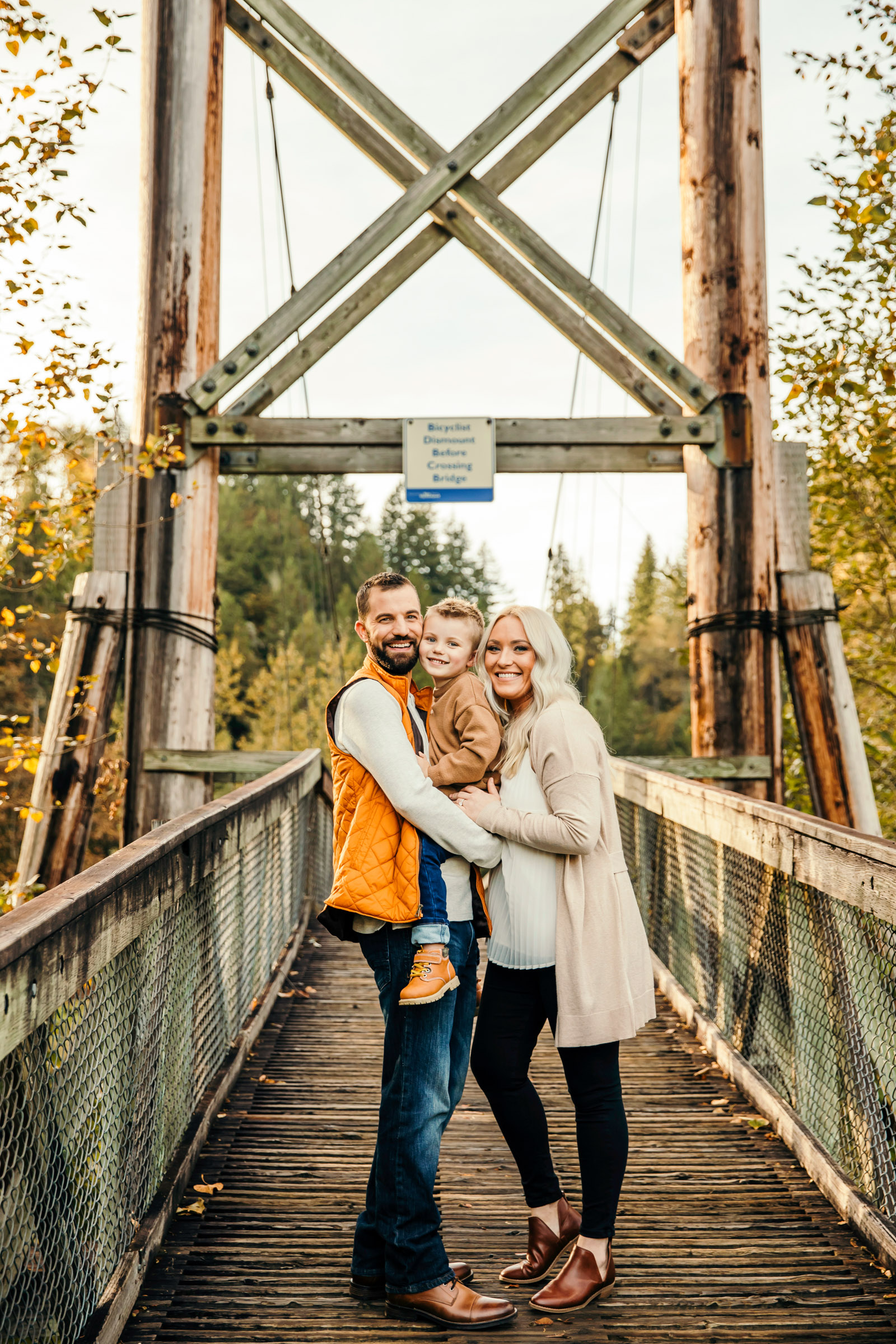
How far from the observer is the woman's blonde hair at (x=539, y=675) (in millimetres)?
2539

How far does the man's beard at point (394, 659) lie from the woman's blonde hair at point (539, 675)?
26 centimetres

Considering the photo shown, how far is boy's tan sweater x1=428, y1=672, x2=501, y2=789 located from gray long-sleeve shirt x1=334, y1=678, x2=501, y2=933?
15 centimetres

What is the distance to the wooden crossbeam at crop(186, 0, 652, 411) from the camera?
224 inches

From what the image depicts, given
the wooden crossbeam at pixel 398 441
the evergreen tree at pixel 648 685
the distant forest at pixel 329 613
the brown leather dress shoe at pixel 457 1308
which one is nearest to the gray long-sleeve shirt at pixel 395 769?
the brown leather dress shoe at pixel 457 1308

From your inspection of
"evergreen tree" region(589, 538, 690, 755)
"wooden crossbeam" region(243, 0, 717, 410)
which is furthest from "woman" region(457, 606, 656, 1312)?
"evergreen tree" region(589, 538, 690, 755)

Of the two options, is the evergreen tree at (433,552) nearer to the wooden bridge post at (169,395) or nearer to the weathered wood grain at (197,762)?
the wooden bridge post at (169,395)

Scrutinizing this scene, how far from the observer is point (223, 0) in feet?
19.1

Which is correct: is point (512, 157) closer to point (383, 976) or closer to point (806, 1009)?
point (806, 1009)

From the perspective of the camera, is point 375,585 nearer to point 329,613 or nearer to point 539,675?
point 539,675

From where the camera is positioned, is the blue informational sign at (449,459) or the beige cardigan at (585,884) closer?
the beige cardigan at (585,884)

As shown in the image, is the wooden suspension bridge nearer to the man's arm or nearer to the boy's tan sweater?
the man's arm

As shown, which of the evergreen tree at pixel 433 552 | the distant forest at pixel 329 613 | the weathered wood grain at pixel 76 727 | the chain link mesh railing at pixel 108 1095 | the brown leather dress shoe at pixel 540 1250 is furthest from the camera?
the evergreen tree at pixel 433 552

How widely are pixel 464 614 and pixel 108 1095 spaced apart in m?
1.18

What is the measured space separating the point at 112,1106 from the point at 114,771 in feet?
11.8
